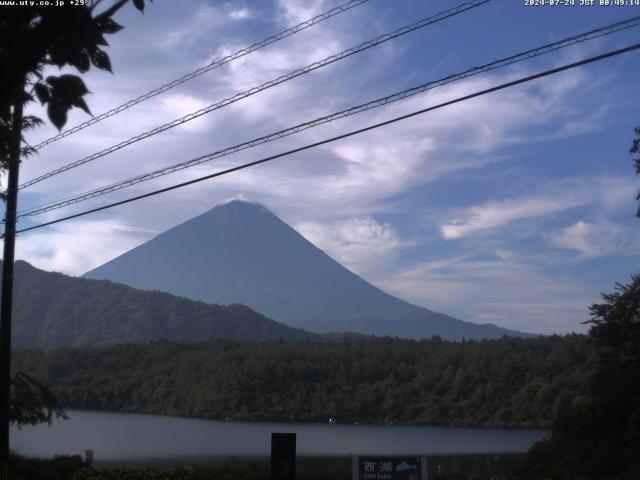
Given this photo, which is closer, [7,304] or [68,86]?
[68,86]

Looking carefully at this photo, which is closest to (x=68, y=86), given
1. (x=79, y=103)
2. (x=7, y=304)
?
(x=79, y=103)

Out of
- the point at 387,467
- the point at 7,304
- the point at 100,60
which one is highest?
the point at 100,60

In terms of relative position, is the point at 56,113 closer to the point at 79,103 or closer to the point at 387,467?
the point at 79,103

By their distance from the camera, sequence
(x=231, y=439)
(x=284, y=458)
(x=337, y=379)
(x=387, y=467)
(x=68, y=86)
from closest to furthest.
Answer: (x=68, y=86), (x=387, y=467), (x=284, y=458), (x=231, y=439), (x=337, y=379)

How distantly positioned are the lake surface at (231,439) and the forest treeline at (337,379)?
4625mm

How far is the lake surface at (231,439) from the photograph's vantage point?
45.4m

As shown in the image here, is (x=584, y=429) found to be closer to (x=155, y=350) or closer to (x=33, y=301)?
(x=155, y=350)

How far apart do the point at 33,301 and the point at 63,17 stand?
548ft

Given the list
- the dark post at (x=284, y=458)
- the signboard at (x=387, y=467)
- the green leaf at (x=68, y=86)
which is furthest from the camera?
the dark post at (x=284, y=458)

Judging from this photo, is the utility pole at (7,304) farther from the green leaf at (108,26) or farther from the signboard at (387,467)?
the green leaf at (108,26)

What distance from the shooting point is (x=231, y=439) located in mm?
56281

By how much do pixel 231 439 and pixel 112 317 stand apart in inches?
4268

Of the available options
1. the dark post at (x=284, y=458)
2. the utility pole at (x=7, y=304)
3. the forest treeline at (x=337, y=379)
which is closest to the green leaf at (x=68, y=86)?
the dark post at (x=284, y=458)

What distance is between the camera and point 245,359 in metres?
87.8
